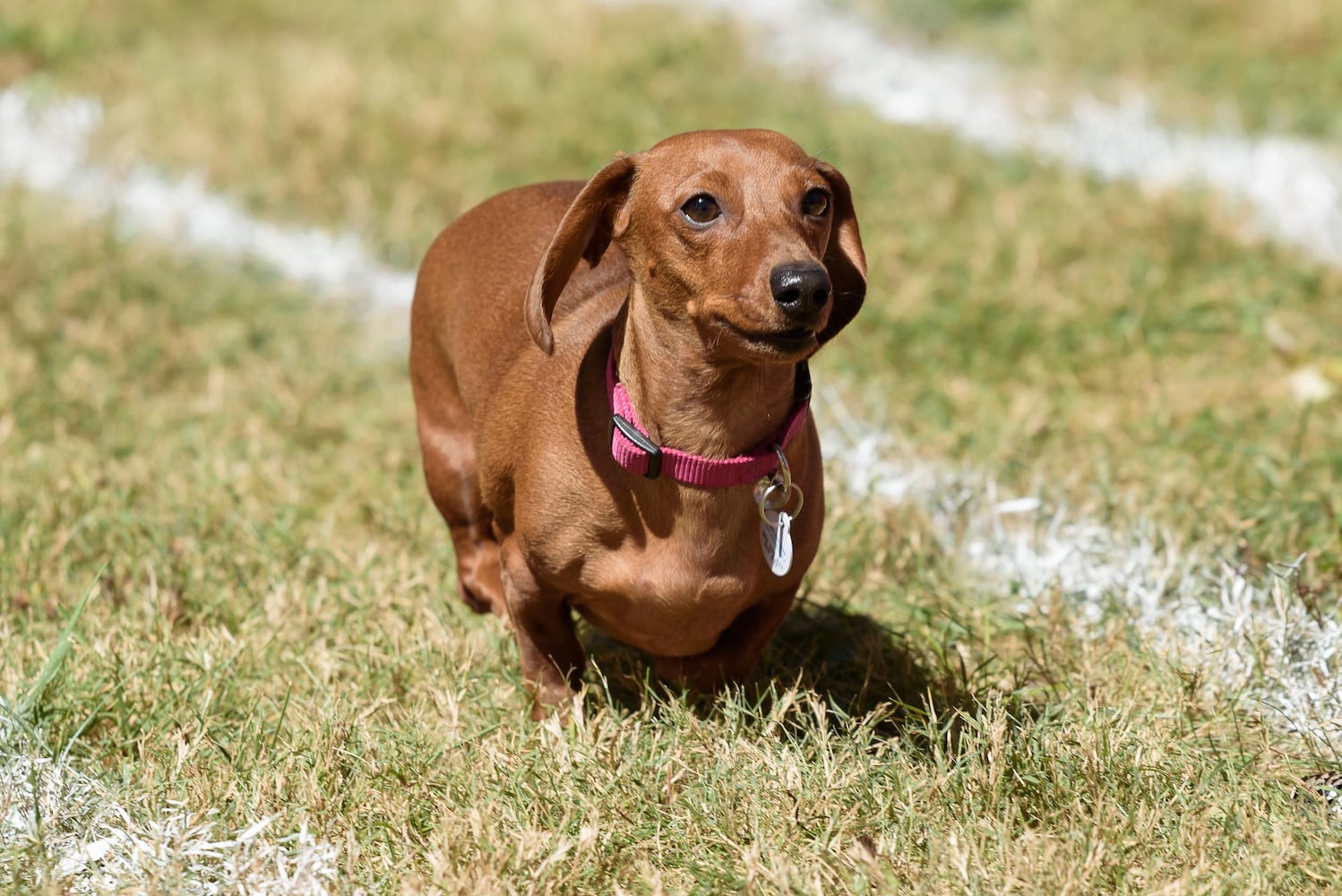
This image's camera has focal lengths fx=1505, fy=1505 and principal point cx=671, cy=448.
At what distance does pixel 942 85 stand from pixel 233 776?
5.75 meters

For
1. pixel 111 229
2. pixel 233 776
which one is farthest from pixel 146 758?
pixel 111 229

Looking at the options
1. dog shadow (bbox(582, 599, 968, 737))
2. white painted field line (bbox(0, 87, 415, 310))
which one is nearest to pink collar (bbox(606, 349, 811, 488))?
dog shadow (bbox(582, 599, 968, 737))

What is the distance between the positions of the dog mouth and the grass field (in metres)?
0.74

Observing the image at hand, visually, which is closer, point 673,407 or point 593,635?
point 673,407

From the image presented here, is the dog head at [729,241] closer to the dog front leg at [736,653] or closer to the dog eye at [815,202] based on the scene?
the dog eye at [815,202]

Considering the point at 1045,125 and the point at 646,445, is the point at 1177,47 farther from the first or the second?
the point at 646,445

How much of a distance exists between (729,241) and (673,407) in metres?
0.33

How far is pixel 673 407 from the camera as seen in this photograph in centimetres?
265

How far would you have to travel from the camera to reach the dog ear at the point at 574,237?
2566 mm

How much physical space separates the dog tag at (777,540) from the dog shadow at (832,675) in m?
0.27

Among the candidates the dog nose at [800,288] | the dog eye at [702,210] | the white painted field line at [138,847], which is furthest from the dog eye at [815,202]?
the white painted field line at [138,847]

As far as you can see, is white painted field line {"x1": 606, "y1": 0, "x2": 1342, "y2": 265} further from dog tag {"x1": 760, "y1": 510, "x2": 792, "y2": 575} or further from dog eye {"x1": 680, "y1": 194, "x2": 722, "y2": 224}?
dog eye {"x1": 680, "y1": 194, "x2": 722, "y2": 224}

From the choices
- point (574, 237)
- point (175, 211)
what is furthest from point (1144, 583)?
point (175, 211)

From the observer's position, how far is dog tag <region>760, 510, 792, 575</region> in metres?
2.65
